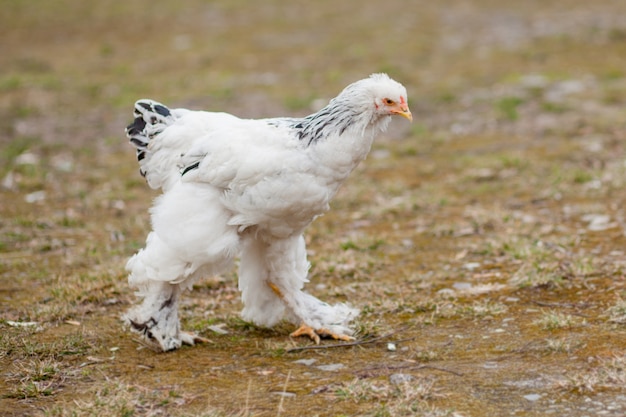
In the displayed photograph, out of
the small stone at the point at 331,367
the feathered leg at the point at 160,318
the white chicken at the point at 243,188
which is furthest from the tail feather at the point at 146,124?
the small stone at the point at 331,367

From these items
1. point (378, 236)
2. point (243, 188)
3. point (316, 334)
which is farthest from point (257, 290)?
point (378, 236)

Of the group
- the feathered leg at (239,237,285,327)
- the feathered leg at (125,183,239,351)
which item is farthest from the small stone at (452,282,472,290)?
the feathered leg at (125,183,239,351)

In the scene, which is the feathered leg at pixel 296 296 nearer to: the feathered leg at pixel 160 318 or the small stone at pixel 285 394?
the feathered leg at pixel 160 318

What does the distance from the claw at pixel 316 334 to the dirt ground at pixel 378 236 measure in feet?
0.26

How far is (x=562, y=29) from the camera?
17.4 m

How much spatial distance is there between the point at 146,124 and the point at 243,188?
0.98 m

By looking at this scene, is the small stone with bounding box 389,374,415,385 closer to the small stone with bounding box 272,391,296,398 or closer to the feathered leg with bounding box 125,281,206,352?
the small stone with bounding box 272,391,296,398

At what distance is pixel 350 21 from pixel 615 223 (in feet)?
44.6

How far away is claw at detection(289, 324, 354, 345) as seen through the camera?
5.35m

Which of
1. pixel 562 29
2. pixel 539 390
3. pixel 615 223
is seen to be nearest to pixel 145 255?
pixel 539 390

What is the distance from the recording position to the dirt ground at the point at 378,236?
4.55 meters

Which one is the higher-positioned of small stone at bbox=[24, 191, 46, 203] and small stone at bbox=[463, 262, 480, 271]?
small stone at bbox=[24, 191, 46, 203]

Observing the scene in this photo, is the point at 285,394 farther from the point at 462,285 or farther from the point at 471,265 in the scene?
the point at 471,265

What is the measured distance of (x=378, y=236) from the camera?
7559 mm
